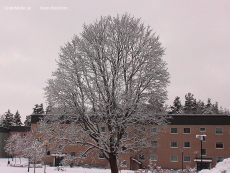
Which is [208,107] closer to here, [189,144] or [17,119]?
[189,144]

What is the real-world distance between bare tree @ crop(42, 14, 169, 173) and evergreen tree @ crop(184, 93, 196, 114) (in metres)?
71.5

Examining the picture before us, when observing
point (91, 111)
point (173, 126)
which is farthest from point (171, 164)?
point (91, 111)

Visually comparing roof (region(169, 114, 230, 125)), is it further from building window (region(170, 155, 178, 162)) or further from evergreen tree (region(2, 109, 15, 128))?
evergreen tree (region(2, 109, 15, 128))

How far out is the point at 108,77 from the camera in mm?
19703

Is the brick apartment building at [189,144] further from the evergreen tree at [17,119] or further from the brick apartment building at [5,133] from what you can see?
the evergreen tree at [17,119]

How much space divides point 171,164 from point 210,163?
21.4 ft

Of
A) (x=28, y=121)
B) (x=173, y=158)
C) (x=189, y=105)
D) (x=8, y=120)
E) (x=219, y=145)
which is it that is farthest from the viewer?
(x=28, y=121)

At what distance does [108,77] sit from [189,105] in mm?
74677

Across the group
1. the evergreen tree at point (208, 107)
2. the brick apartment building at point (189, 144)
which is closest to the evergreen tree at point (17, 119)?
the brick apartment building at point (189, 144)

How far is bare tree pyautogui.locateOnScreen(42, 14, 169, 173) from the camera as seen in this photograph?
19.1 metres

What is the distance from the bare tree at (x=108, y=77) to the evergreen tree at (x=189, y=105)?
71520 mm

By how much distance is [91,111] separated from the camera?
2000 centimetres

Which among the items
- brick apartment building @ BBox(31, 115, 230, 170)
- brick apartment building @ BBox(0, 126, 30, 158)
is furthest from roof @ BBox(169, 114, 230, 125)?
brick apartment building @ BBox(0, 126, 30, 158)

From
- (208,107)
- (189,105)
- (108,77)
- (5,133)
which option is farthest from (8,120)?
(108,77)
